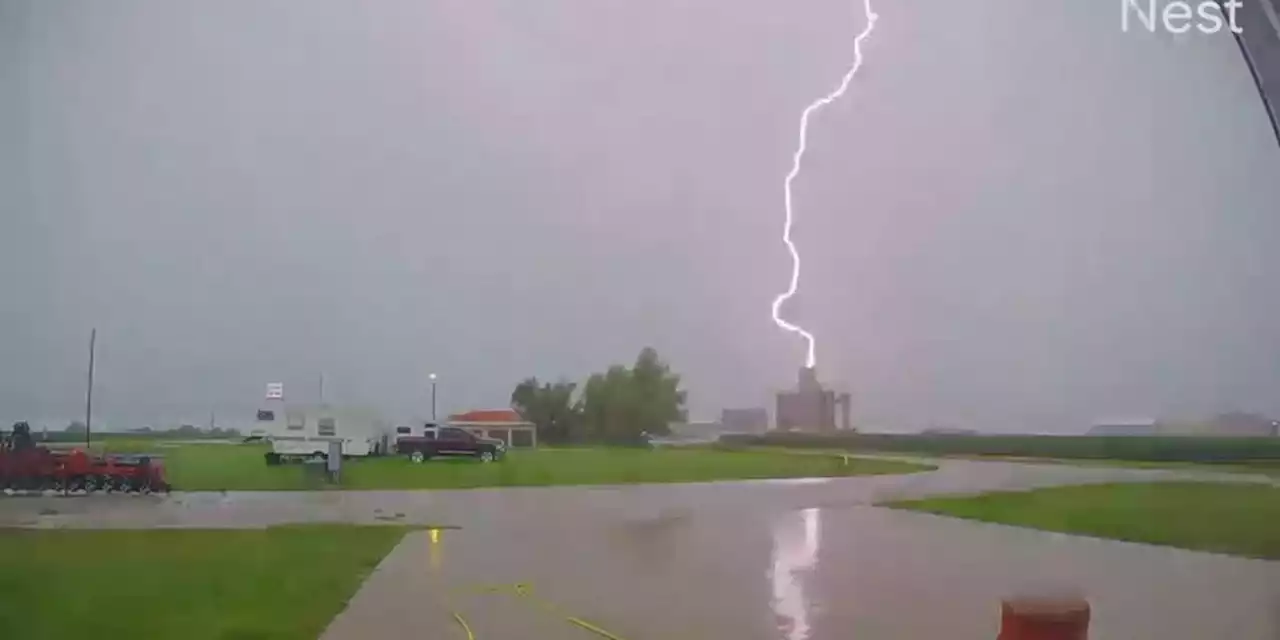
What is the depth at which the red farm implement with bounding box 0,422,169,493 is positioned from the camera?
5523 millimetres

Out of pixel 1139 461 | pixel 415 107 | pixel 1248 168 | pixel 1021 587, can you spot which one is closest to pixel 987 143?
pixel 1248 168

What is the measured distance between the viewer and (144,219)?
5.97 meters

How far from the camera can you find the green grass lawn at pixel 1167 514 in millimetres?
6488

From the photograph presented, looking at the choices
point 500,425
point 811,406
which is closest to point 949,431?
point 811,406

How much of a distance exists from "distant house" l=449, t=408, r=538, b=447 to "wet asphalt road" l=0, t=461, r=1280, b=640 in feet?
1.08

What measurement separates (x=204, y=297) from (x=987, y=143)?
5.10 m

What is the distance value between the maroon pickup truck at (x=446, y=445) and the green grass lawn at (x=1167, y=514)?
3186 millimetres

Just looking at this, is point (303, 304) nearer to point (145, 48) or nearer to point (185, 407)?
point (185, 407)

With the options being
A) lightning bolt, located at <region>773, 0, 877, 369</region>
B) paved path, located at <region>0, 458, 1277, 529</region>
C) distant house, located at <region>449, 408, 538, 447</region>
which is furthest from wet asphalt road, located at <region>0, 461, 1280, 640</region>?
lightning bolt, located at <region>773, 0, 877, 369</region>

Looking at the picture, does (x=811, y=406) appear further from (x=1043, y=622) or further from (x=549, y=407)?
(x=1043, y=622)

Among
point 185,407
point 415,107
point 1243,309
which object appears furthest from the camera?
point 1243,309

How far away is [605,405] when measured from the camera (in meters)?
5.89

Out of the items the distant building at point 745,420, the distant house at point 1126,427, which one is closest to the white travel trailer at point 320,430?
the distant building at point 745,420

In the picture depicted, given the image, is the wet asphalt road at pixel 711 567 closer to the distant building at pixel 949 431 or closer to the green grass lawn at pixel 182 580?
the green grass lawn at pixel 182 580
